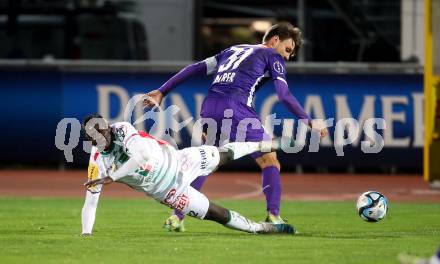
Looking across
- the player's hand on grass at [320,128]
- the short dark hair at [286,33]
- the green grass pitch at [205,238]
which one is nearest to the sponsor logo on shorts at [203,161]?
the green grass pitch at [205,238]

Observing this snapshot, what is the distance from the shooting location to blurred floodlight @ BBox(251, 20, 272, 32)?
103 feet

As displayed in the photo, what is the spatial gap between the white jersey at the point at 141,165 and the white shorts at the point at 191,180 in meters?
0.08

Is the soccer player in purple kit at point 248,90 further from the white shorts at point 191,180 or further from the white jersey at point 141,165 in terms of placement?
the white jersey at point 141,165

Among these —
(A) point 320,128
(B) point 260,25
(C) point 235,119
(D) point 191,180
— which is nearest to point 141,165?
(D) point 191,180

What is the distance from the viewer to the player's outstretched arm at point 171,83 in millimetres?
A: 12354

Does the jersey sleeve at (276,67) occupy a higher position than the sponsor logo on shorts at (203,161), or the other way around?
the jersey sleeve at (276,67)

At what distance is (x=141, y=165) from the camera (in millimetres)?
10984

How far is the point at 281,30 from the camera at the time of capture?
494 inches

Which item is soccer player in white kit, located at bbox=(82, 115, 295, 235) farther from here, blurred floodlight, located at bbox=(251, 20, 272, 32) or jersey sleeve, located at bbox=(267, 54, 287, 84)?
blurred floodlight, located at bbox=(251, 20, 272, 32)

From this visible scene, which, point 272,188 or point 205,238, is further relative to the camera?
point 272,188

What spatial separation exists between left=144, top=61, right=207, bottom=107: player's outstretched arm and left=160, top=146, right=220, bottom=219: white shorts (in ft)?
3.12

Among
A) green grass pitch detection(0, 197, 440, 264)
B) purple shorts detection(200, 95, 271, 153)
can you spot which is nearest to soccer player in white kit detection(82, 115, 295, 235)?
green grass pitch detection(0, 197, 440, 264)

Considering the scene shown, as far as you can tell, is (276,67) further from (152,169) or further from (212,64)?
(152,169)

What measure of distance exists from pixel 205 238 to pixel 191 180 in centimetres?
77
